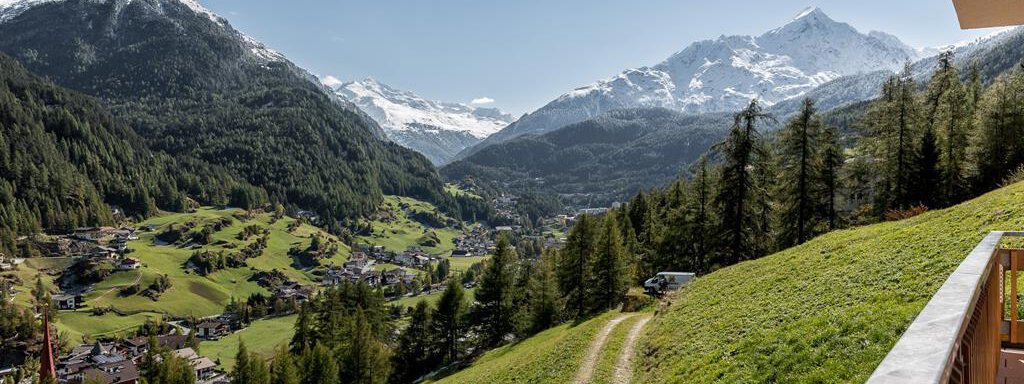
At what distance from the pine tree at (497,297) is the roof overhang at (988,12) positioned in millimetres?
56101

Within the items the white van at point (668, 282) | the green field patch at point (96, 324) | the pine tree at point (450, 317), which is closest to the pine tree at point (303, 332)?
the pine tree at point (450, 317)

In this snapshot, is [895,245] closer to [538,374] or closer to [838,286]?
[838,286]

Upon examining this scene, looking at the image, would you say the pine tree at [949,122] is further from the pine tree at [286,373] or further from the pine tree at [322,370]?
the pine tree at [286,373]

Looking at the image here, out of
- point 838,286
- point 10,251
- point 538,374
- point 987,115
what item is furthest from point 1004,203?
point 10,251

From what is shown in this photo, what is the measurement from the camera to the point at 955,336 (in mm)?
2908

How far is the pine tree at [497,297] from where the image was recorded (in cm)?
6800

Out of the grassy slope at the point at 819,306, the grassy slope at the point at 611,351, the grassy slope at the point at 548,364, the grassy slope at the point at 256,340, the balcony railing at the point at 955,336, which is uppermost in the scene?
the balcony railing at the point at 955,336

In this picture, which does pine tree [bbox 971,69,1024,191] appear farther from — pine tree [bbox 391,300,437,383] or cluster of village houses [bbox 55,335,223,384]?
cluster of village houses [bbox 55,335,223,384]

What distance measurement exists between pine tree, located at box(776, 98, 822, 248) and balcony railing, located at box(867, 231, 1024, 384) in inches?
1770

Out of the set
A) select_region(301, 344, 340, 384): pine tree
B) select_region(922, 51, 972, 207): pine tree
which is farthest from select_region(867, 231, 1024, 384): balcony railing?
select_region(301, 344, 340, 384): pine tree

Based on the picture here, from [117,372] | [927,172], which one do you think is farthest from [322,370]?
[117,372]

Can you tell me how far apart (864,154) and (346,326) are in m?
66.1

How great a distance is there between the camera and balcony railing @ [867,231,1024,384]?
2.49 m

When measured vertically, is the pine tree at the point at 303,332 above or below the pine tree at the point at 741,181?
below
